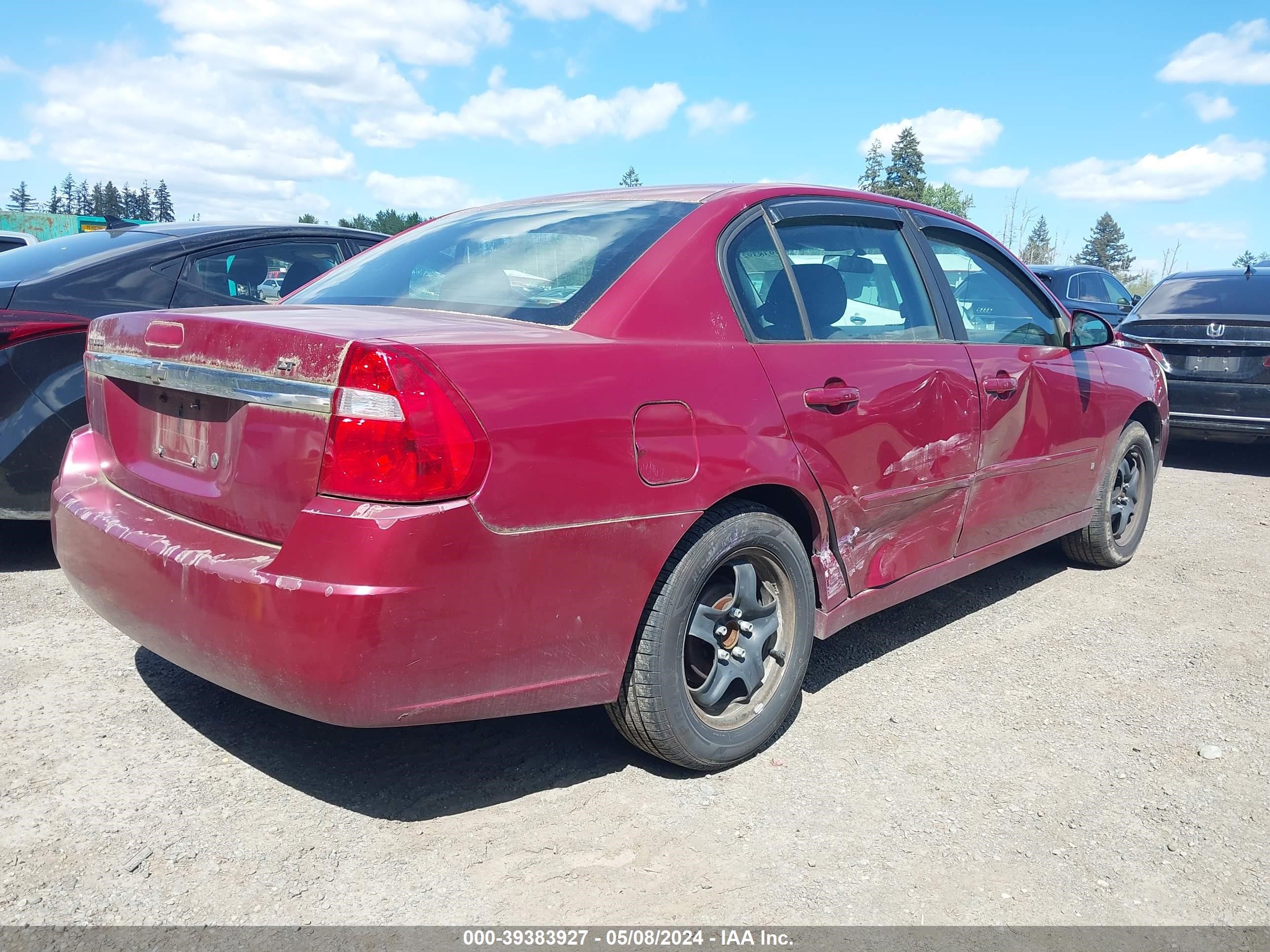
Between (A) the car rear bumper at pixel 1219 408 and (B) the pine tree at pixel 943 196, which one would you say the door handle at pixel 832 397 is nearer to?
(A) the car rear bumper at pixel 1219 408

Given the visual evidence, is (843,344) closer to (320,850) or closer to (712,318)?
(712,318)

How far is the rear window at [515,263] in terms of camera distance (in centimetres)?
271

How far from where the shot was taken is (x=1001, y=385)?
377 centimetres

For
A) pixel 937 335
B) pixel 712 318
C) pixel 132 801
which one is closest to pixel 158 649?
pixel 132 801

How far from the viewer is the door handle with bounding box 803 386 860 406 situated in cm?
291

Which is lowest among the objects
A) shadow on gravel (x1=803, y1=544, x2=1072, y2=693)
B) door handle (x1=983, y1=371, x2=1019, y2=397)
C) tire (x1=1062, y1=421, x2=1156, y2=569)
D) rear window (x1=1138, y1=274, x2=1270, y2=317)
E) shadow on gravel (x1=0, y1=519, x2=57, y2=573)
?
shadow on gravel (x1=0, y1=519, x2=57, y2=573)

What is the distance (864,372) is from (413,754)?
1774 millimetres

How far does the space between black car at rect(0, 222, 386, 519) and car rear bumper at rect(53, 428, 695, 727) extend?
173 cm

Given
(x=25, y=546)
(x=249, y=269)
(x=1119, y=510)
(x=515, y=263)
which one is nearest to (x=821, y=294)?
(x=515, y=263)

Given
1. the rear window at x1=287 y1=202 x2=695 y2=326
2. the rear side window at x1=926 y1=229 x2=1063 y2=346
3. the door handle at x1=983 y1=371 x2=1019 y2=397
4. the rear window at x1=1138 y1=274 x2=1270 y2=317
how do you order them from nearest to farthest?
the rear window at x1=287 y1=202 x2=695 y2=326
the door handle at x1=983 y1=371 x2=1019 y2=397
the rear side window at x1=926 y1=229 x2=1063 y2=346
the rear window at x1=1138 y1=274 x2=1270 y2=317

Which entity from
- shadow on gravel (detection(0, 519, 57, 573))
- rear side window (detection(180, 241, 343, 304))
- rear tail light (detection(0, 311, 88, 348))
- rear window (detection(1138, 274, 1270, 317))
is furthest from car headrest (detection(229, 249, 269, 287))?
rear window (detection(1138, 274, 1270, 317))

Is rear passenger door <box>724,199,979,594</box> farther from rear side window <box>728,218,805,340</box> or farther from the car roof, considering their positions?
the car roof

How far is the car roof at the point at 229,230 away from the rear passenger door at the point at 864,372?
110 inches

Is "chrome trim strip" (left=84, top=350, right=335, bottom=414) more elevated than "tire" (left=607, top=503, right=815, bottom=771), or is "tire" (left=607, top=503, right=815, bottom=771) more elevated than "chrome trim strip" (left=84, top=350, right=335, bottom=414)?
"chrome trim strip" (left=84, top=350, right=335, bottom=414)
